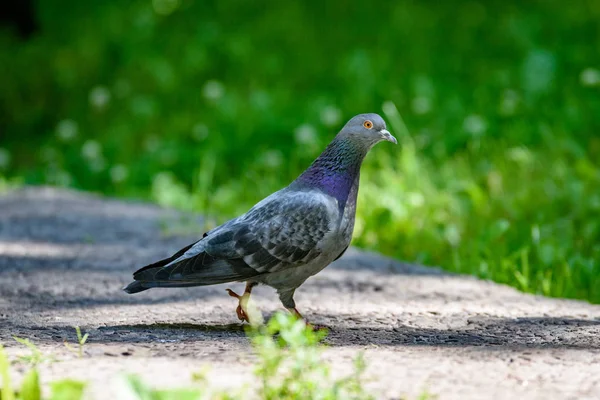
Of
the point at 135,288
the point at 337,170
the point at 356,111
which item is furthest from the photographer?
the point at 356,111

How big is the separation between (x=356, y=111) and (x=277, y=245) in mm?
5000

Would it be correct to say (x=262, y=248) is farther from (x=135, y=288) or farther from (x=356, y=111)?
(x=356, y=111)

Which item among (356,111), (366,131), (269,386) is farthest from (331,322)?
(356,111)

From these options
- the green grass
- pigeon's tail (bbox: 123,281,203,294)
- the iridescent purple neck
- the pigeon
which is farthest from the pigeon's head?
the green grass

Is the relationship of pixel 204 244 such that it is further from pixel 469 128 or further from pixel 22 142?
pixel 22 142

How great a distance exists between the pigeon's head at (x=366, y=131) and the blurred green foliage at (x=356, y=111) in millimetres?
1518

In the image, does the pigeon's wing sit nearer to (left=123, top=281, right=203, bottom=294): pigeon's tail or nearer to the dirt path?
(left=123, top=281, right=203, bottom=294): pigeon's tail

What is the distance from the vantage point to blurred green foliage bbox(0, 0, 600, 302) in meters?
5.72

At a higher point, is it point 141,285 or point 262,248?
point 262,248

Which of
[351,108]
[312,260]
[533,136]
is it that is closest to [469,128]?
[533,136]

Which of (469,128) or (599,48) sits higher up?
(599,48)

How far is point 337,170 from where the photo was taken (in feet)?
11.5

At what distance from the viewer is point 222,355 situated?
279 cm

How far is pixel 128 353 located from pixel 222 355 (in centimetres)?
31
